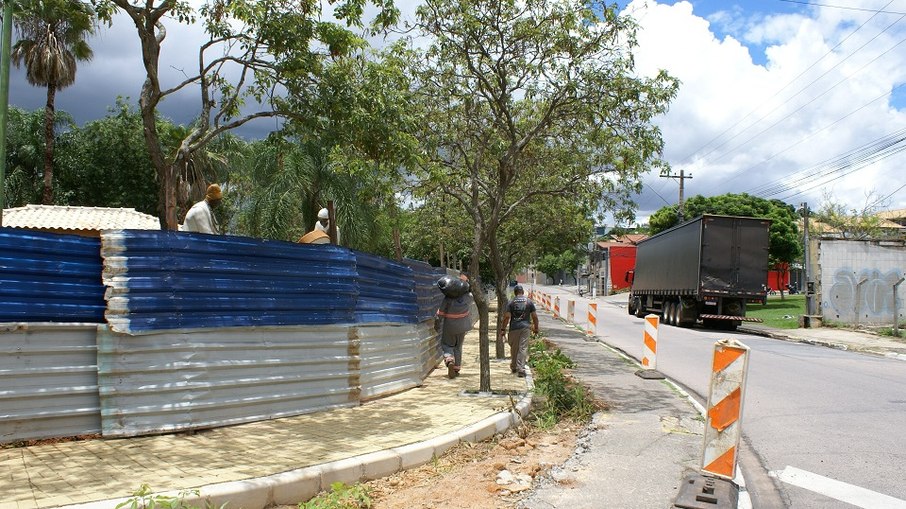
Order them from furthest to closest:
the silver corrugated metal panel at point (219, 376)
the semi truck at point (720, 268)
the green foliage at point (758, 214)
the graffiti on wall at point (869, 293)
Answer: the green foliage at point (758, 214), the graffiti on wall at point (869, 293), the semi truck at point (720, 268), the silver corrugated metal panel at point (219, 376)

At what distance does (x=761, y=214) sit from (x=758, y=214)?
188mm

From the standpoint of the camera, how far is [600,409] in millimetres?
8641

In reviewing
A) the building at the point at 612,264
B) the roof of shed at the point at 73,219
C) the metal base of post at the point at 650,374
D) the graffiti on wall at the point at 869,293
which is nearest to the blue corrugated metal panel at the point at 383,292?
the metal base of post at the point at 650,374

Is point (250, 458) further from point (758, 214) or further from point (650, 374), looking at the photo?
point (758, 214)

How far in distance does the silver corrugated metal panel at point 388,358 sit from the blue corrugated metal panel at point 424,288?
96 centimetres

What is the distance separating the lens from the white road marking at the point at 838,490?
489 cm

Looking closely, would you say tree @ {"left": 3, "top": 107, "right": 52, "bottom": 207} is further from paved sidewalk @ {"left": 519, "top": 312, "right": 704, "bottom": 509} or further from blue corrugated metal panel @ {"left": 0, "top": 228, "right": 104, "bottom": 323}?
paved sidewalk @ {"left": 519, "top": 312, "right": 704, "bottom": 509}

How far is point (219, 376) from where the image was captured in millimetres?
6383

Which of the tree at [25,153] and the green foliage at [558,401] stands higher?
the tree at [25,153]

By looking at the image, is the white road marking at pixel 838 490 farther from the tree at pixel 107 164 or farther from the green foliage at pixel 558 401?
the tree at pixel 107 164

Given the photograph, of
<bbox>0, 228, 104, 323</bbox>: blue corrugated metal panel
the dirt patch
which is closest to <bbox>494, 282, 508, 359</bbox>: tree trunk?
the dirt patch

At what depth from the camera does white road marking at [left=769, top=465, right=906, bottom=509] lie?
4.89 meters

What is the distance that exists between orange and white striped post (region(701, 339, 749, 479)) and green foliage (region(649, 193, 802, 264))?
109 ft

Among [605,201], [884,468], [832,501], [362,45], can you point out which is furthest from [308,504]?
[605,201]
